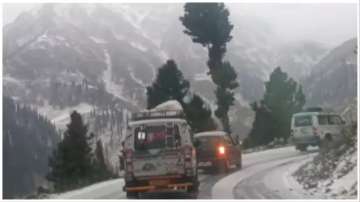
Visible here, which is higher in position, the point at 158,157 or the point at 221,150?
the point at 221,150

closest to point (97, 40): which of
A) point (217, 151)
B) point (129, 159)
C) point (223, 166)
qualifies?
point (129, 159)

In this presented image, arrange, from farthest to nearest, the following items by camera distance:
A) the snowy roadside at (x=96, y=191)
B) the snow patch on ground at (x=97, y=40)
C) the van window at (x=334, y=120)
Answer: the van window at (x=334, y=120)
the snow patch on ground at (x=97, y=40)
the snowy roadside at (x=96, y=191)

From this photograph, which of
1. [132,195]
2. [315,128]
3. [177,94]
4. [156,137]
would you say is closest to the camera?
[156,137]

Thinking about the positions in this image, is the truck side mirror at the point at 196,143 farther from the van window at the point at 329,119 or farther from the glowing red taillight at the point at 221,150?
the van window at the point at 329,119

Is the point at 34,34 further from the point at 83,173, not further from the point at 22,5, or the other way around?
the point at 83,173

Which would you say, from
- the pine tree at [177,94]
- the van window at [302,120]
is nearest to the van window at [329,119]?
the van window at [302,120]

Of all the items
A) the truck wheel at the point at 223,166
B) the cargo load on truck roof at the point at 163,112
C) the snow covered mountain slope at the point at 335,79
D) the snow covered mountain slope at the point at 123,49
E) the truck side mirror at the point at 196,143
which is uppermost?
the snow covered mountain slope at the point at 123,49

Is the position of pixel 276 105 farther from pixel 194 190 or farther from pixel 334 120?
pixel 194 190

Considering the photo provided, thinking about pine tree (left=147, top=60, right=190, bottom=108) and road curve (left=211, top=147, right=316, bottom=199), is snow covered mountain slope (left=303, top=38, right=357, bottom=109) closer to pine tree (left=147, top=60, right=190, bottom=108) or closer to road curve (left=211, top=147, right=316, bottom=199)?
road curve (left=211, top=147, right=316, bottom=199)

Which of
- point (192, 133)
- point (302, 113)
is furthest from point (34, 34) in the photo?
point (302, 113)
